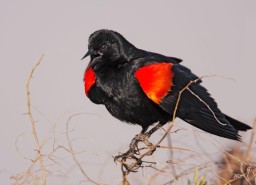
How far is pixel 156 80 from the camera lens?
3342mm

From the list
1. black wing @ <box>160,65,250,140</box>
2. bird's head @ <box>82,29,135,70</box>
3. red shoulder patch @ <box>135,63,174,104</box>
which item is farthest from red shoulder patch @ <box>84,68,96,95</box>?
black wing @ <box>160,65,250,140</box>

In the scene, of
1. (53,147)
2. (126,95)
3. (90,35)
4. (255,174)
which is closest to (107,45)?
→ (90,35)

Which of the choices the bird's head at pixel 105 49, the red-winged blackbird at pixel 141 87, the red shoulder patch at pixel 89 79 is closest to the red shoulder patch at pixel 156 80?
the red-winged blackbird at pixel 141 87

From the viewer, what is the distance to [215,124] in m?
3.41

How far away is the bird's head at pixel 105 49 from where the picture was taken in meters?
3.56

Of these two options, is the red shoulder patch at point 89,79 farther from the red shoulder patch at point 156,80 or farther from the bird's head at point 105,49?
the red shoulder patch at point 156,80

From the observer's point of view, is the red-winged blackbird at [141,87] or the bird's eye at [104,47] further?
the bird's eye at [104,47]

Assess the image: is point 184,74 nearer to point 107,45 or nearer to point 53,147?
point 107,45

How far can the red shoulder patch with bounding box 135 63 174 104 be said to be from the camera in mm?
3301

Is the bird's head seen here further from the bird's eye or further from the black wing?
the black wing

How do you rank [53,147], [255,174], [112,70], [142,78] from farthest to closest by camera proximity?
[112,70] < [142,78] < [53,147] < [255,174]

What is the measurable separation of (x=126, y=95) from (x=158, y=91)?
252 mm

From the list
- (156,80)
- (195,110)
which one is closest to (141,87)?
(156,80)

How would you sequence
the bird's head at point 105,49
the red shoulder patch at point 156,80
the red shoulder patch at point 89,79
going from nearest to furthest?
the red shoulder patch at point 156,80
the bird's head at point 105,49
the red shoulder patch at point 89,79
